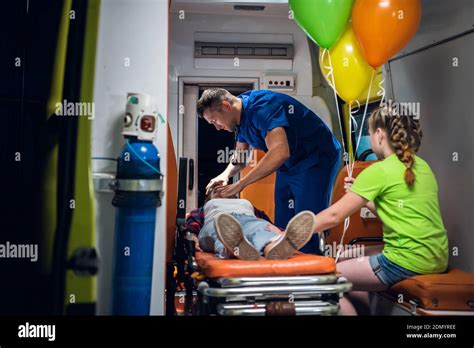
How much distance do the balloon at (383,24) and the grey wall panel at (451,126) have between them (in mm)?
308

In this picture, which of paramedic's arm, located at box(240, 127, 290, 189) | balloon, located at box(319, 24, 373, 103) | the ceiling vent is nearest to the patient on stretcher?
paramedic's arm, located at box(240, 127, 290, 189)

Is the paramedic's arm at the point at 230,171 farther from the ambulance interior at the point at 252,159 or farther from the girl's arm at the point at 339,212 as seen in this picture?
the girl's arm at the point at 339,212

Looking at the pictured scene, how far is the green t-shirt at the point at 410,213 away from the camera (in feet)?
6.70

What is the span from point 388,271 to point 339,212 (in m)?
0.36

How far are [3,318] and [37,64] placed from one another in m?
1.04

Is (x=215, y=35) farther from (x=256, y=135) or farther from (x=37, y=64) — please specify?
(x=37, y=64)

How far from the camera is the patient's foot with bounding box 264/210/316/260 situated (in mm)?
1847

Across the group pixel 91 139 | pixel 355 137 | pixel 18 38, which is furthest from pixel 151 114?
pixel 355 137

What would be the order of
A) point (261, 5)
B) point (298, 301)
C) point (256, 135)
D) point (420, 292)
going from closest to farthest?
point (298, 301), point (420, 292), point (256, 135), point (261, 5)

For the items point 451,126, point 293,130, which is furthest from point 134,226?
point 451,126

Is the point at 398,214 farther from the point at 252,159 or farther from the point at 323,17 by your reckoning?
the point at 252,159

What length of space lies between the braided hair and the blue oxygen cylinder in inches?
40.2

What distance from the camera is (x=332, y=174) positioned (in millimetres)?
2926

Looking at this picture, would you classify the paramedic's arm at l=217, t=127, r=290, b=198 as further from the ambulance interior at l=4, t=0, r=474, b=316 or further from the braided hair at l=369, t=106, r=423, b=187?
the braided hair at l=369, t=106, r=423, b=187
